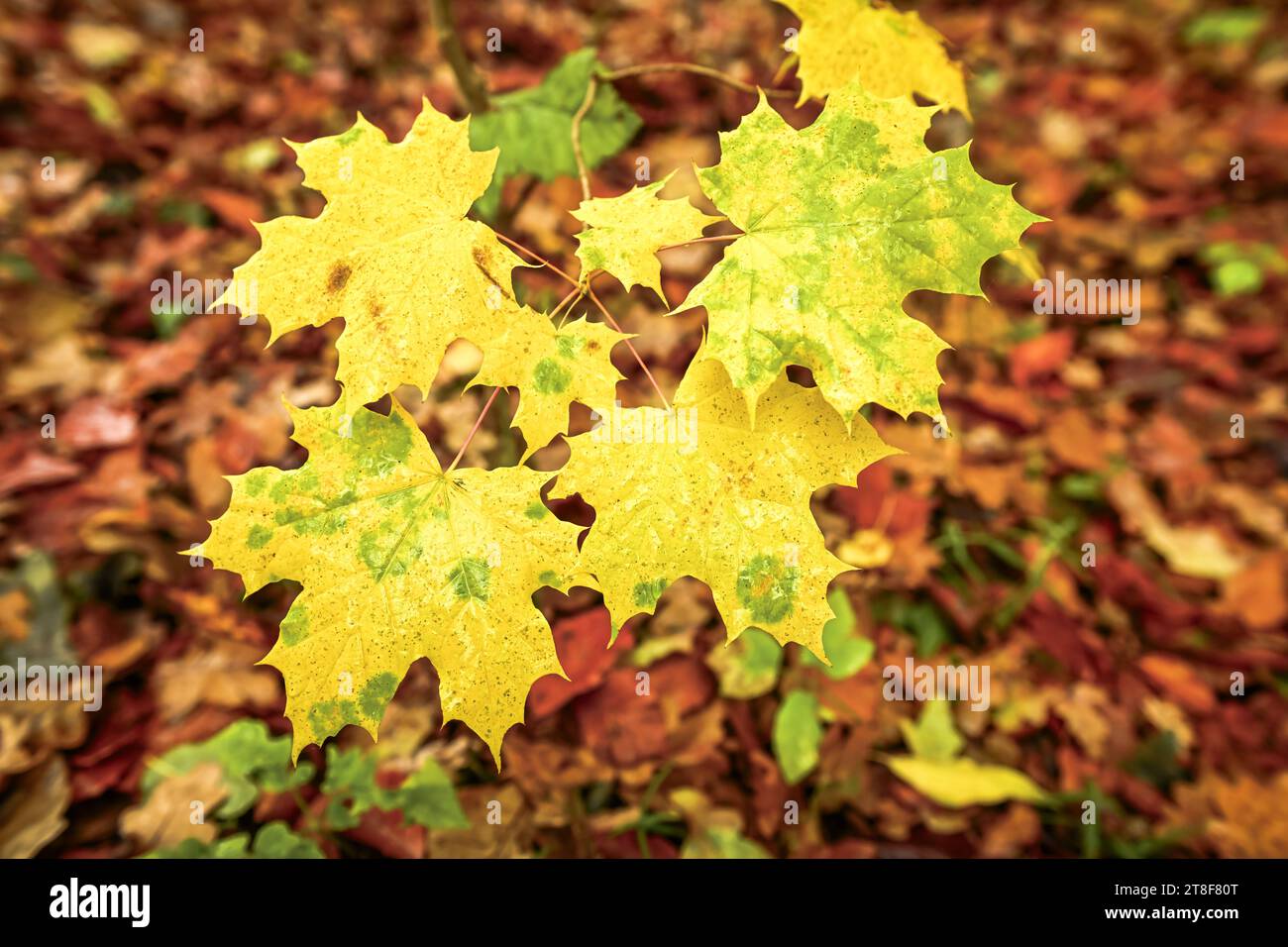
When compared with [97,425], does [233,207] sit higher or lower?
higher

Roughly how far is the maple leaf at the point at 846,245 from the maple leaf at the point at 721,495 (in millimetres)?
82

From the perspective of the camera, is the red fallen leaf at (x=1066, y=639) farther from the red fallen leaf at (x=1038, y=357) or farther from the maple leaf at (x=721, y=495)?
the maple leaf at (x=721, y=495)

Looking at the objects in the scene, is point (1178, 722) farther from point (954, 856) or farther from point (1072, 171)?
point (1072, 171)

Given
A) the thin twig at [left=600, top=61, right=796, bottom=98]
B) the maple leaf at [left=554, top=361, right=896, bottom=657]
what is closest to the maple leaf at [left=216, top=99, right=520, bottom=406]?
the maple leaf at [left=554, top=361, right=896, bottom=657]

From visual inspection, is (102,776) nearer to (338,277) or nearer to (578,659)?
(578,659)

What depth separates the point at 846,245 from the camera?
0.90m

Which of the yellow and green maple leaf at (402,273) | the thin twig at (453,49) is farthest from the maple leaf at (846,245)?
the thin twig at (453,49)

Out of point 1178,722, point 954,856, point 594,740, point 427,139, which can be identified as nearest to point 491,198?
point 427,139

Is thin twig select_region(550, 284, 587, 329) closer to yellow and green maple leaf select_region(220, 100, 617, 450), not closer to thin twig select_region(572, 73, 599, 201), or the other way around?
yellow and green maple leaf select_region(220, 100, 617, 450)

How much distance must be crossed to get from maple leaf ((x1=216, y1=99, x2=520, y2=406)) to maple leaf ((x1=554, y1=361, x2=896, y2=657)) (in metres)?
0.23

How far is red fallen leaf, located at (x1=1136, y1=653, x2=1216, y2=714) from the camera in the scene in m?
2.06

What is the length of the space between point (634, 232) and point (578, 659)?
127 cm

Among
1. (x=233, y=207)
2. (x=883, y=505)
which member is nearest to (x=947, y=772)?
(x=883, y=505)

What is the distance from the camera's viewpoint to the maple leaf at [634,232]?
878 mm
